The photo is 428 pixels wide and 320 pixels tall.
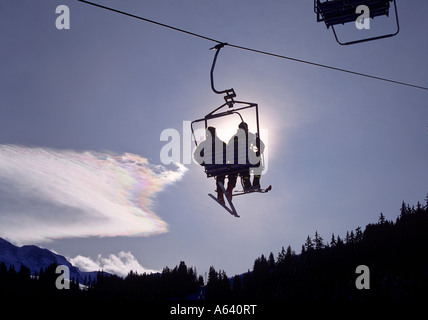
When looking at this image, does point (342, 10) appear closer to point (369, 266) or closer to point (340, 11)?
point (340, 11)

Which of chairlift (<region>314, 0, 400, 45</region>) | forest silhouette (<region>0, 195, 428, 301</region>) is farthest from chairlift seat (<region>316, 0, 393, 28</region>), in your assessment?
forest silhouette (<region>0, 195, 428, 301</region>)

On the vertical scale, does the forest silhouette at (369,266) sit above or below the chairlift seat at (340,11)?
below

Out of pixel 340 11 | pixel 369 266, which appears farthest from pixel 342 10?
pixel 369 266

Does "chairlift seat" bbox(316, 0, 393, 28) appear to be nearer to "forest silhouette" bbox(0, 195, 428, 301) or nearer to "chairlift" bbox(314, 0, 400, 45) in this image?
"chairlift" bbox(314, 0, 400, 45)

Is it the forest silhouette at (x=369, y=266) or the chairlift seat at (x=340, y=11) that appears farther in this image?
the forest silhouette at (x=369, y=266)

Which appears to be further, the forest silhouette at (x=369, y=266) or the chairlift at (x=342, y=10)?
the forest silhouette at (x=369, y=266)

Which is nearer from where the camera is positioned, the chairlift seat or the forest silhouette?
the chairlift seat

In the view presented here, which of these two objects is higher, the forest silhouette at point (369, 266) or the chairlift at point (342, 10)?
the chairlift at point (342, 10)

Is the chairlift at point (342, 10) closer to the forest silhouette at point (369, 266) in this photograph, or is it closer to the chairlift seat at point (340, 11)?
the chairlift seat at point (340, 11)

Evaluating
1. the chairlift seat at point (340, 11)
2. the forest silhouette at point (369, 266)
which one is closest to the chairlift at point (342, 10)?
the chairlift seat at point (340, 11)
